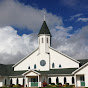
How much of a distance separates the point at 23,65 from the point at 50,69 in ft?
25.9

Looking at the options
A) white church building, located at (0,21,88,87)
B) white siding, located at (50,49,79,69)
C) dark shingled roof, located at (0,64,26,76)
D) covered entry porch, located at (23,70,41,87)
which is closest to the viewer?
white church building, located at (0,21,88,87)

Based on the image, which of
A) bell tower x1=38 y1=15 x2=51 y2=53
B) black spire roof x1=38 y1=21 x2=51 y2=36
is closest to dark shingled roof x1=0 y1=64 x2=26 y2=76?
bell tower x1=38 y1=15 x2=51 y2=53

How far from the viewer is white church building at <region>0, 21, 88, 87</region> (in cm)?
5328

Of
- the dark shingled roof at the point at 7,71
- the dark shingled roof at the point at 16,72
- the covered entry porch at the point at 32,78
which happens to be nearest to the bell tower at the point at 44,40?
the dark shingled roof at the point at 16,72

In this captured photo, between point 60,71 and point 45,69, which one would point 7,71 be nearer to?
point 45,69

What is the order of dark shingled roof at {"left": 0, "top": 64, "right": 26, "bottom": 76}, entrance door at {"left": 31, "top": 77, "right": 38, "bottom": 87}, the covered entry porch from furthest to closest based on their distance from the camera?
1. dark shingled roof at {"left": 0, "top": 64, "right": 26, "bottom": 76}
2. entrance door at {"left": 31, "top": 77, "right": 38, "bottom": 87}
3. the covered entry porch

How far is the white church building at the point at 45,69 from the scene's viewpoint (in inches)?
2098

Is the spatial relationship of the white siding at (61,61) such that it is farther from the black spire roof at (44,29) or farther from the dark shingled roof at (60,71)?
the black spire roof at (44,29)

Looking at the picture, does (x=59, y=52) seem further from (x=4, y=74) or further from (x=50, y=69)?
(x=4, y=74)

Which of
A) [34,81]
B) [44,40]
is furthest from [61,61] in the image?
[34,81]

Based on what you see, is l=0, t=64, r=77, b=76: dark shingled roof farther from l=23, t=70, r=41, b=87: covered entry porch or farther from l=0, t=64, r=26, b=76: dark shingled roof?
l=23, t=70, r=41, b=87: covered entry porch

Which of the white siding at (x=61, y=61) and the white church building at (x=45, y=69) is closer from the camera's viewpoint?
the white church building at (x=45, y=69)

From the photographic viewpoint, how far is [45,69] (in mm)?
57562

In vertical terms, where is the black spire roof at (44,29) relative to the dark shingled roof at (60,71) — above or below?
above
